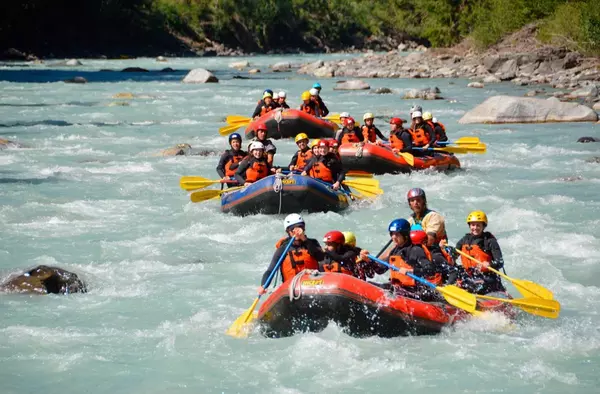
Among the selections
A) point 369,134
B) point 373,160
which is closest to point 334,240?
point 373,160

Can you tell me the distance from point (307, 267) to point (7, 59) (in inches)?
1985

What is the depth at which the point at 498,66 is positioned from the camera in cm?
3844

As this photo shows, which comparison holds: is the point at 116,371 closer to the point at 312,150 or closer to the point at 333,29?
the point at 312,150

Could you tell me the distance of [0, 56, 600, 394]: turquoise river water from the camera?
715 cm

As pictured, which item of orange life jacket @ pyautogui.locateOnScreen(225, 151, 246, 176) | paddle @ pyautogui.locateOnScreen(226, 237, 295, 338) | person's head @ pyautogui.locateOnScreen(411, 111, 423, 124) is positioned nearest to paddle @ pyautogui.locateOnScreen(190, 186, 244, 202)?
orange life jacket @ pyautogui.locateOnScreen(225, 151, 246, 176)

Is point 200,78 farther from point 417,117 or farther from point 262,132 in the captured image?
point 262,132

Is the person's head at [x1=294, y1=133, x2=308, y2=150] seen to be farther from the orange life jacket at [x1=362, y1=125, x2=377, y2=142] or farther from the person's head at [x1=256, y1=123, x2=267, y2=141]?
the orange life jacket at [x1=362, y1=125, x2=377, y2=142]

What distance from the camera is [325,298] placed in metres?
7.29

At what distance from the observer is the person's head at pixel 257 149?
12.7 meters

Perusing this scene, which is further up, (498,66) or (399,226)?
(399,226)

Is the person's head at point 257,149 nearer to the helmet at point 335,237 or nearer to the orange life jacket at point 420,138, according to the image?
the orange life jacket at point 420,138

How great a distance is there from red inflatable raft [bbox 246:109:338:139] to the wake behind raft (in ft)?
22.3

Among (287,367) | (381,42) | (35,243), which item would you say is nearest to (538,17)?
(35,243)

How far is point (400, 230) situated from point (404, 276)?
410mm
